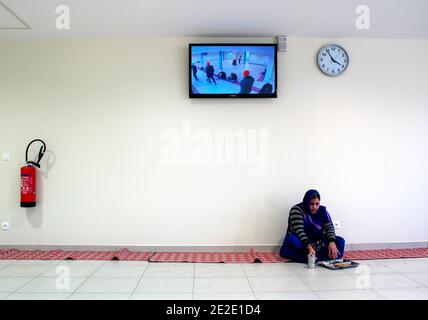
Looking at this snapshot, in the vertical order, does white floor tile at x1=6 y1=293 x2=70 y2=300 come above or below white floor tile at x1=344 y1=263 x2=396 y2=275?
above

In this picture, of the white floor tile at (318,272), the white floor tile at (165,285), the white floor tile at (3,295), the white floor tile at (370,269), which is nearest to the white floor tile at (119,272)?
the white floor tile at (165,285)

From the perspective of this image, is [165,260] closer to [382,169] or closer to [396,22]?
[382,169]

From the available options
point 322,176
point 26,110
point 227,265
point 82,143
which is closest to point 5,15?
point 26,110

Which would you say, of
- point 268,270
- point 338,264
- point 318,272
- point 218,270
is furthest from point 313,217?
point 218,270

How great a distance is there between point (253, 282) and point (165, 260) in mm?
1115

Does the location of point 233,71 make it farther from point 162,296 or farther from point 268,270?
point 162,296

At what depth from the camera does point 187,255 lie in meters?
3.93

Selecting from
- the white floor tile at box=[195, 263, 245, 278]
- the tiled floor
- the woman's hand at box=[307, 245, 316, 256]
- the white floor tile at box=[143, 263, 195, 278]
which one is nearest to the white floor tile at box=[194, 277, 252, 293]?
the tiled floor

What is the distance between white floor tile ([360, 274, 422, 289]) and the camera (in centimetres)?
296

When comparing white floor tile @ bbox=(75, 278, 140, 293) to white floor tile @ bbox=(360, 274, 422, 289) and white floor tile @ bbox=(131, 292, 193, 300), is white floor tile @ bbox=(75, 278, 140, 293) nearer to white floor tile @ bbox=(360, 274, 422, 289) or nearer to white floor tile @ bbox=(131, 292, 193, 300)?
white floor tile @ bbox=(131, 292, 193, 300)

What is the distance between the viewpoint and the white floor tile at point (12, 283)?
2.90 metres

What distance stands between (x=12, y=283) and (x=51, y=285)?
388mm

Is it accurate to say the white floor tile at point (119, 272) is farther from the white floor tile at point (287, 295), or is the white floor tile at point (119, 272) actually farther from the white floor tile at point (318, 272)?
the white floor tile at point (318, 272)

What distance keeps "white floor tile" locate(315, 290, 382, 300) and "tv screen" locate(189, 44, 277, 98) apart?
7.54 feet
